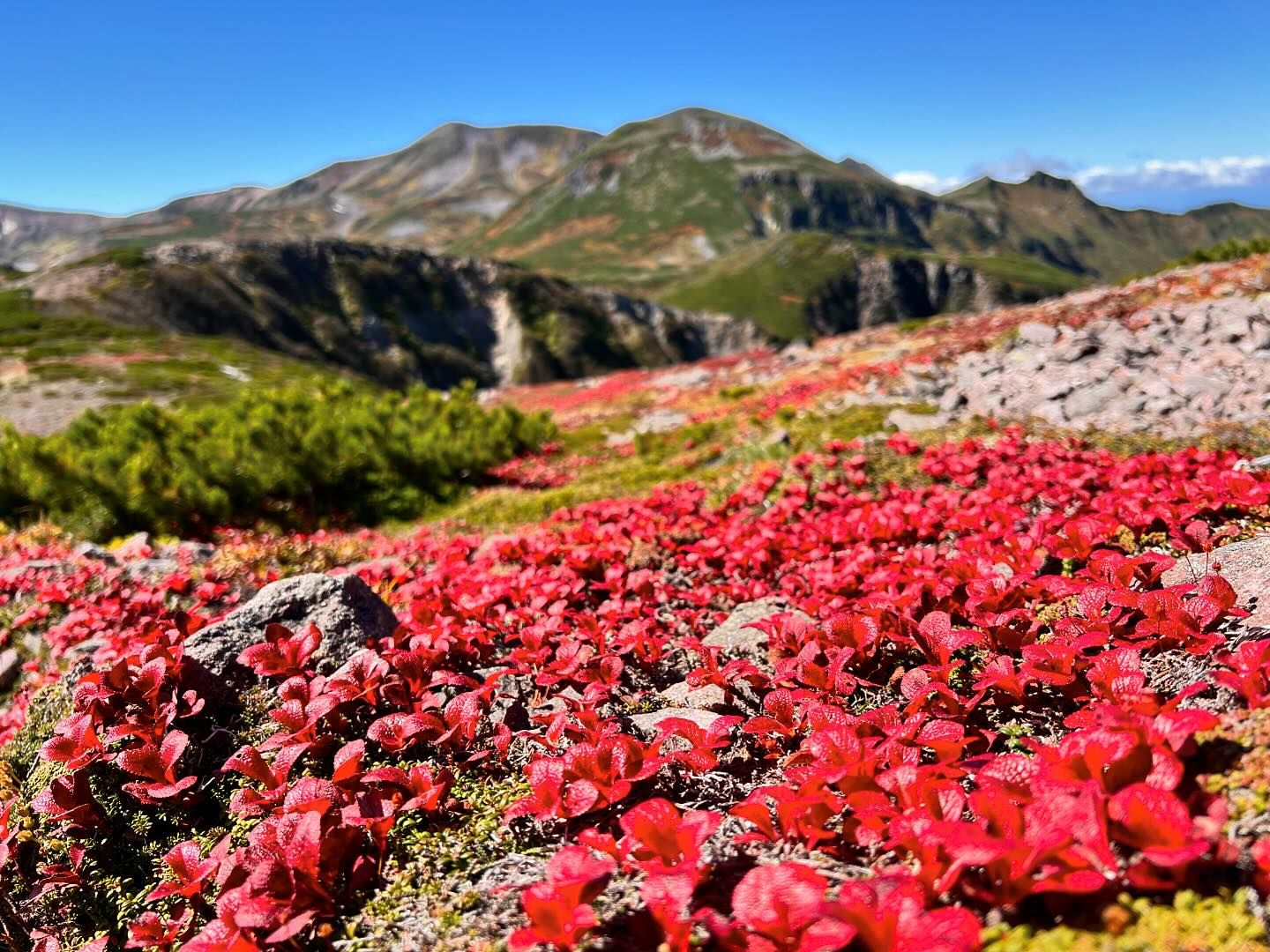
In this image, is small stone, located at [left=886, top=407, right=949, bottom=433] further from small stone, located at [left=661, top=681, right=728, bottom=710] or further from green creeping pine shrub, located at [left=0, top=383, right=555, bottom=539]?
green creeping pine shrub, located at [left=0, top=383, right=555, bottom=539]

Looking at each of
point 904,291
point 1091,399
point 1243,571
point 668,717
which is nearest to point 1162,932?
point 668,717

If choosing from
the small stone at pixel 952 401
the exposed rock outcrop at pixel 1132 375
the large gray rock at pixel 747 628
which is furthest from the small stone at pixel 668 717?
the small stone at pixel 952 401

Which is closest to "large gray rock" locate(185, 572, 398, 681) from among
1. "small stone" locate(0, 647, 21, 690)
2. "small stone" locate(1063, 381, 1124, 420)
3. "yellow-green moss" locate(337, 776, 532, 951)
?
"yellow-green moss" locate(337, 776, 532, 951)

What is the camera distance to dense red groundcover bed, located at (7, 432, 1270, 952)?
1821 mm

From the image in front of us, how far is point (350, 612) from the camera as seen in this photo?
4441mm

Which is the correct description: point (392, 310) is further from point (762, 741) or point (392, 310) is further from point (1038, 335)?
point (762, 741)

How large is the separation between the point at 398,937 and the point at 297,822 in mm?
556

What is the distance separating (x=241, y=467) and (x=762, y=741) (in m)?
13.1

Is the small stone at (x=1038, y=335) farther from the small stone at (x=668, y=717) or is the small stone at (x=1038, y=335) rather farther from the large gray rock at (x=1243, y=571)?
the small stone at (x=668, y=717)

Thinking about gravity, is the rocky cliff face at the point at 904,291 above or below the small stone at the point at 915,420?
above

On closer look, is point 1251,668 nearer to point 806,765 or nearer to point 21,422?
point 806,765

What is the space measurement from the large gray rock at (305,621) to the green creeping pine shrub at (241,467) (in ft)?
32.2

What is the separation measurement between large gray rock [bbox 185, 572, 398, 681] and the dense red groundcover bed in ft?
0.71

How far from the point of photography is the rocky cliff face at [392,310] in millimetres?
79000
